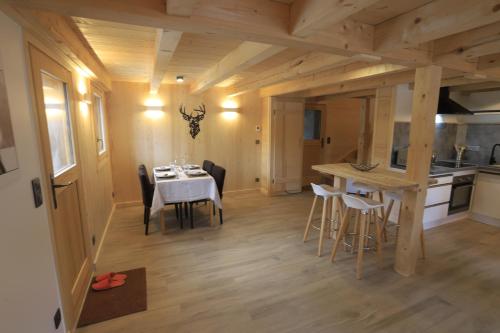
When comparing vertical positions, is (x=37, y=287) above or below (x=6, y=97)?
below

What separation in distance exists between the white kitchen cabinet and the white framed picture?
217 inches

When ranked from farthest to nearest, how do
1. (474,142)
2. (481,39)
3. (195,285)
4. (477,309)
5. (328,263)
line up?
(474,142)
(328,263)
(195,285)
(477,309)
(481,39)

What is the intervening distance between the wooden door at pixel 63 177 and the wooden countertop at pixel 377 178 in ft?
8.52

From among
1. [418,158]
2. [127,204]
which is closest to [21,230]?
[418,158]

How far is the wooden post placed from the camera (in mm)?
2338

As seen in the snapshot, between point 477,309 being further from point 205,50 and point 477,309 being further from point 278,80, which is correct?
point 205,50

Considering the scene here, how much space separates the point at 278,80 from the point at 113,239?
3.05m

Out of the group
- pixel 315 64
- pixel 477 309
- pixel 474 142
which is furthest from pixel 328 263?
pixel 474 142

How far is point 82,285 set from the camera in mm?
2242

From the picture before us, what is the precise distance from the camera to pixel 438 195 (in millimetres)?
3715

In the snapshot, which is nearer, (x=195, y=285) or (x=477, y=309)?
(x=477, y=309)

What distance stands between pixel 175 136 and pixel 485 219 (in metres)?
5.48

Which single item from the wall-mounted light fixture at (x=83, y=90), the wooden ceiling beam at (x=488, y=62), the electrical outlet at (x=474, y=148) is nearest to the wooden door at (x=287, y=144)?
the electrical outlet at (x=474, y=148)

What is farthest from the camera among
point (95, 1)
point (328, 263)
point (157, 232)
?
point (157, 232)
